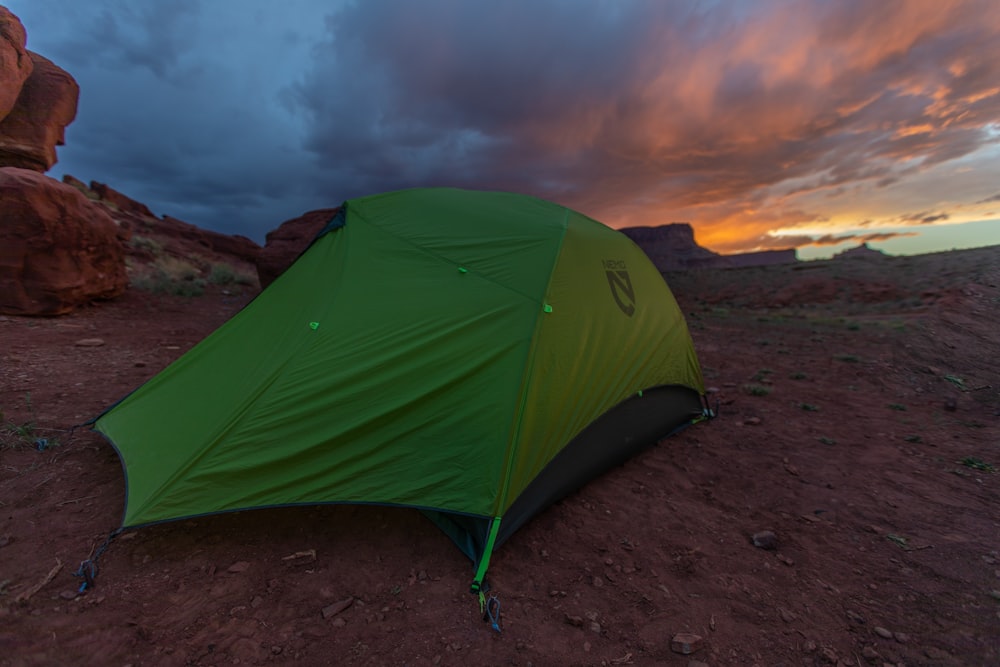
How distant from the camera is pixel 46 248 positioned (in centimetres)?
894

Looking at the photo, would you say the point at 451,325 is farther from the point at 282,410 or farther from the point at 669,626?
the point at 669,626

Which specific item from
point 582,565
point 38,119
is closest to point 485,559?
point 582,565

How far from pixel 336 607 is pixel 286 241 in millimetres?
15977

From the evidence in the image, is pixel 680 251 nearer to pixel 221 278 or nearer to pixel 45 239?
pixel 221 278

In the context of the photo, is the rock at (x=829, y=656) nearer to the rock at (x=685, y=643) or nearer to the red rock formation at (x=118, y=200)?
the rock at (x=685, y=643)

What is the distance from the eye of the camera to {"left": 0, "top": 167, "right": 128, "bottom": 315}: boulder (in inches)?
333

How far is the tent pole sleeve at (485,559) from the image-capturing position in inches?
106

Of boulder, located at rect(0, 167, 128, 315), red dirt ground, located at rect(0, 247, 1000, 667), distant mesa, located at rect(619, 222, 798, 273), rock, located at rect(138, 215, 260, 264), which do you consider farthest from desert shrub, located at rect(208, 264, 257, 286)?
distant mesa, located at rect(619, 222, 798, 273)

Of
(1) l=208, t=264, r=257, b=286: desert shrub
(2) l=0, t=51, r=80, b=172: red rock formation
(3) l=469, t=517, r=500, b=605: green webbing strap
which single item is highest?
(2) l=0, t=51, r=80, b=172: red rock formation

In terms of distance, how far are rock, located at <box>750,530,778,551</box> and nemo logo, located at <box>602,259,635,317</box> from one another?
2420mm

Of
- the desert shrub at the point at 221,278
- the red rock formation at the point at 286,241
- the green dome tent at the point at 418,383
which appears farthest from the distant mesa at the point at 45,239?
the green dome tent at the point at 418,383

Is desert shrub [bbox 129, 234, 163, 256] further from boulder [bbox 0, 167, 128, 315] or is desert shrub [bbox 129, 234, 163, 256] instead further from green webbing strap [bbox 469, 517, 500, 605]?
green webbing strap [bbox 469, 517, 500, 605]

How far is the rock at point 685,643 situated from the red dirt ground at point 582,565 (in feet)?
0.09

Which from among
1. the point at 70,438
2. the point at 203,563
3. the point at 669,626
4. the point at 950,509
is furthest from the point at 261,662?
the point at 950,509
